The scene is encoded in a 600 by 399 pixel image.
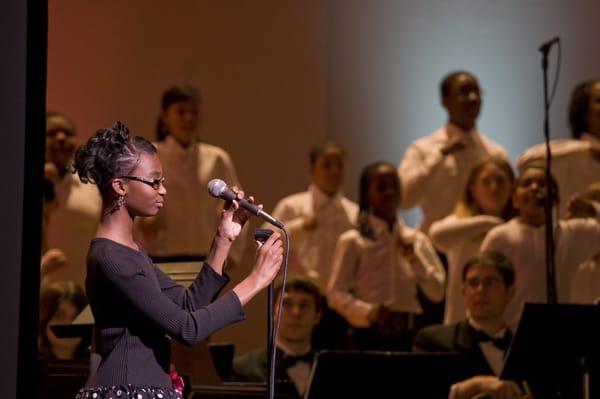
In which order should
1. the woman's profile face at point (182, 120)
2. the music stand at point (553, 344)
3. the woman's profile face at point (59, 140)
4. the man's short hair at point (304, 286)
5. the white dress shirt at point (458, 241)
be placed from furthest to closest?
the woman's profile face at point (182, 120)
the white dress shirt at point (458, 241)
the woman's profile face at point (59, 140)
the man's short hair at point (304, 286)
the music stand at point (553, 344)

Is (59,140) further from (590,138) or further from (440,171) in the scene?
(590,138)

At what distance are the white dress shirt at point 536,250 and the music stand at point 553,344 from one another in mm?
1333

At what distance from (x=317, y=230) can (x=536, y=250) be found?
1.29 m

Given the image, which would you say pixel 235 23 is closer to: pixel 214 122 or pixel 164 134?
pixel 214 122

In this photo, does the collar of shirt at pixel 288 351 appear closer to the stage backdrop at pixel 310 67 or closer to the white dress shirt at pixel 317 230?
the white dress shirt at pixel 317 230

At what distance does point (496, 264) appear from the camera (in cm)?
567

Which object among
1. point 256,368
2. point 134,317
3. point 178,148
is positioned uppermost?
point 178,148

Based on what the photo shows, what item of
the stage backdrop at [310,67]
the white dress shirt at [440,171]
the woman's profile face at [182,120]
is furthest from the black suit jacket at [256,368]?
the stage backdrop at [310,67]

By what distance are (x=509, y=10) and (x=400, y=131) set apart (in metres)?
1.16

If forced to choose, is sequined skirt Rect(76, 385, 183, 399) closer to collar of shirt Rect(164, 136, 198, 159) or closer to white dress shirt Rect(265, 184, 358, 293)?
collar of shirt Rect(164, 136, 198, 159)

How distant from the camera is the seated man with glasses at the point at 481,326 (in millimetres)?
5451

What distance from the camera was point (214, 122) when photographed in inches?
320

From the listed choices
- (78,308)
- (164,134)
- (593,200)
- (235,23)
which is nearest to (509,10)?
(235,23)

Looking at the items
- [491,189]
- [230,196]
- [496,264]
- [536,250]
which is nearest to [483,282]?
[496,264]
